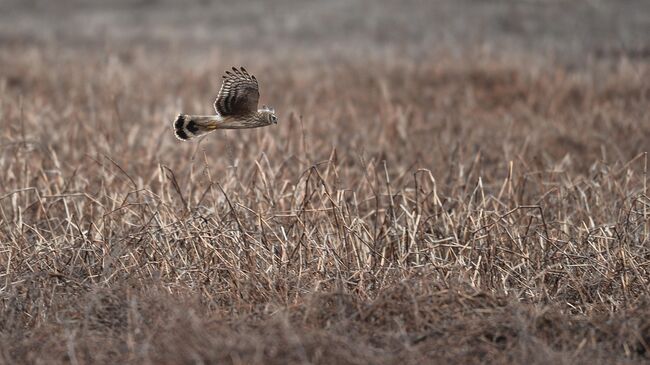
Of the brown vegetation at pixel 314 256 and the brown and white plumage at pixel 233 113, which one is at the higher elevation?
the brown and white plumage at pixel 233 113

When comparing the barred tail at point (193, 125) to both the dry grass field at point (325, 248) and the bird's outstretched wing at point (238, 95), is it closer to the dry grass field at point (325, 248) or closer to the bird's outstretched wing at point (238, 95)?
the bird's outstretched wing at point (238, 95)

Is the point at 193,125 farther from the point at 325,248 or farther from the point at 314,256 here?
the point at 314,256

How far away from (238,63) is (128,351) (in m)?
7.24

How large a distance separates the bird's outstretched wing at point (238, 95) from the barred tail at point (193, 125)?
0.05m

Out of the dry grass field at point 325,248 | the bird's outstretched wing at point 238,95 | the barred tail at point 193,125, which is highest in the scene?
the bird's outstretched wing at point 238,95

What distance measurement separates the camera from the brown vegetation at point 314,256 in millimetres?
2842

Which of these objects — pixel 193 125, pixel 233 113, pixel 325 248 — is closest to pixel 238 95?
pixel 233 113

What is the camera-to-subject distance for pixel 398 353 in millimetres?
2820

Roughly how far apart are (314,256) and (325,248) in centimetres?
16

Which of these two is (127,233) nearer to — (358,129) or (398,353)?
(398,353)

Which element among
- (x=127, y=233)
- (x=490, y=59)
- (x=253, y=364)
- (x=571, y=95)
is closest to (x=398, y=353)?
(x=253, y=364)

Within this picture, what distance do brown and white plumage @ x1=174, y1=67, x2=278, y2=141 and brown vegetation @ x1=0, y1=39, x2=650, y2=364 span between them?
0.55 m

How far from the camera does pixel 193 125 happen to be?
2848 millimetres

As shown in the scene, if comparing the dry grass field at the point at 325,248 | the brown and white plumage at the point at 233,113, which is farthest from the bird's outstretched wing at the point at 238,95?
the dry grass field at the point at 325,248
